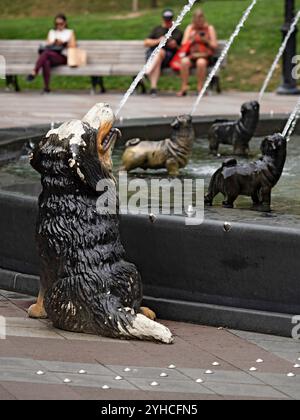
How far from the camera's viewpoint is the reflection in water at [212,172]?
654 cm

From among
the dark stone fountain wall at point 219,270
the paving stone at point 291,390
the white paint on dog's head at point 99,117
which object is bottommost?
the paving stone at point 291,390

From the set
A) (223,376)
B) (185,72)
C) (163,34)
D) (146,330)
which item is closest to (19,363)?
(146,330)

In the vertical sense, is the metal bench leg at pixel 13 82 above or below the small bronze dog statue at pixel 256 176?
above

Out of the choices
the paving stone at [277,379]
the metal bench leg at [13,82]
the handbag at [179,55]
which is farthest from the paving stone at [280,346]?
the metal bench leg at [13,82]

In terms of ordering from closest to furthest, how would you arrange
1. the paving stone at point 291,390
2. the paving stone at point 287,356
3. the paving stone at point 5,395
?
the paving stone at point 5,395 → the paving stone at point 291,390 → the paving stone at point 287,356

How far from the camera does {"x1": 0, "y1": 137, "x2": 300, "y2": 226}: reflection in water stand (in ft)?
21.5

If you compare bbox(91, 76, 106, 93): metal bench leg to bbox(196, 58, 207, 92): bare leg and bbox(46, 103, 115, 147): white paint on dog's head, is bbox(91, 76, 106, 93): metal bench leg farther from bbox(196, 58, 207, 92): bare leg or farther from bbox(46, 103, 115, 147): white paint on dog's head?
bbox(46, 103, 115, 147): white paint on dog's head

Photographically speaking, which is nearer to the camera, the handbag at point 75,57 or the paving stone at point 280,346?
the paving stone at point 280,346

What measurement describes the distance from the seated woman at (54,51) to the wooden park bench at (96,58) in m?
0.14

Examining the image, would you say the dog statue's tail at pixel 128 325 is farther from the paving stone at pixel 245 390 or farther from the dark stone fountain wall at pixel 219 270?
the paving stone at pixel 245 390

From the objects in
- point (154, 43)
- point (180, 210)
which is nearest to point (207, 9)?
point (154, 43)

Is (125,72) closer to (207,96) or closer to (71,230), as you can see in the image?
(207,96)

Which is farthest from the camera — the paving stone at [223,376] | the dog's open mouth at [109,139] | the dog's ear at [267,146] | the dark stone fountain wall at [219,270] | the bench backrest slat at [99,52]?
the bench backrest slat at [99,52]

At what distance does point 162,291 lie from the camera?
260 inches
